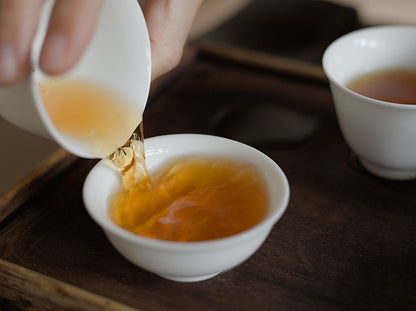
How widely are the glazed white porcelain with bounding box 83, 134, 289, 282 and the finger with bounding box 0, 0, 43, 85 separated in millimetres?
206

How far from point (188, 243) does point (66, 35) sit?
0.28 metres

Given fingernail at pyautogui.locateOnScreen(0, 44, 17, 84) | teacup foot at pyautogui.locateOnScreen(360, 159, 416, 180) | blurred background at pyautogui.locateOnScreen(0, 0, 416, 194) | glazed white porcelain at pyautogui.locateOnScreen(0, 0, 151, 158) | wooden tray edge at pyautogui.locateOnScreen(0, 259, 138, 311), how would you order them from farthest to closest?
blurred background at pyautogui.locateOnScreen(0, 0, 416, 194)
teacup foot at pyautogui.locateOnScreen(360, 159, 416, 180)
glazed white porcelain at pyautogui.locateOnScreen(0, 0, 151, 158)
wooden tray edge at pyautogui.locateOnScreen(0, 259, 138, 311)
fingernail at pyautogui.locateOnScreen(0, 44, 17, 84)

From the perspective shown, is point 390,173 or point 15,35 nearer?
point 15,35

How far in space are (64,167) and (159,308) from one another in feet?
1.19

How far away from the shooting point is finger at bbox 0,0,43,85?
22.9 inches

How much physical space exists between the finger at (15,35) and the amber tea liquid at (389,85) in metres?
0.63

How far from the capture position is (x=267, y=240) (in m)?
0.83

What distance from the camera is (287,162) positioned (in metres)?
1.01

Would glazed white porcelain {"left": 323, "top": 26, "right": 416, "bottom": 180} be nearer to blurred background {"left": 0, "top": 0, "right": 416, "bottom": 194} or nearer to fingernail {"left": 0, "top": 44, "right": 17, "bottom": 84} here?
blurred background {"left": 0, "top": 0, "right": 416, "bottom": 194}

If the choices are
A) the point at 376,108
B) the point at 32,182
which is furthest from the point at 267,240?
the point at 32,182

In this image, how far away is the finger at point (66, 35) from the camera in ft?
1.97

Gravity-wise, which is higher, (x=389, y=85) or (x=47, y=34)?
(x=47, y=34)

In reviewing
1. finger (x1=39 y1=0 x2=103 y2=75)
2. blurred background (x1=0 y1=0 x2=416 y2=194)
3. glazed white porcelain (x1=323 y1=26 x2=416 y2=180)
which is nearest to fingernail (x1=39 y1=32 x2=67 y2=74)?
finger (x1=39 y1=0 x2=103 y2=75)

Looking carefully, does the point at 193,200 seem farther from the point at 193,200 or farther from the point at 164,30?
the point at 164,30
